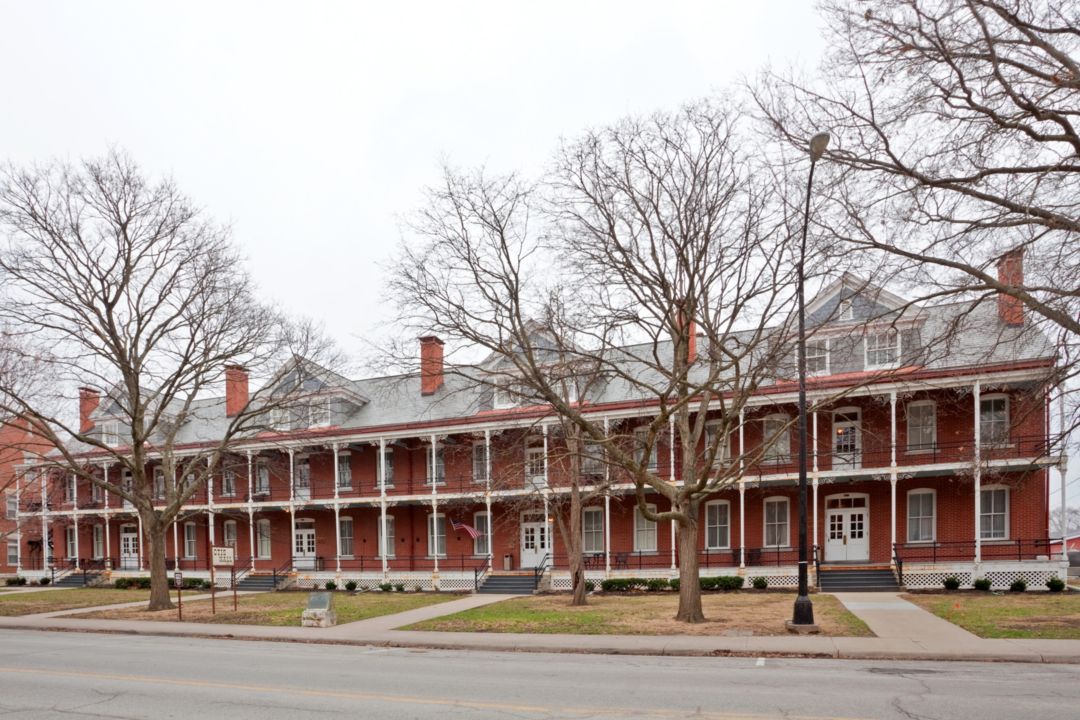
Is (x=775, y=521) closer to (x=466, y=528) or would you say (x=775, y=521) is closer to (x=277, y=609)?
(x=466, y=528)

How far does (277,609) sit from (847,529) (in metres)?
19.4

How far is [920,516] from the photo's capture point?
94.0 ft

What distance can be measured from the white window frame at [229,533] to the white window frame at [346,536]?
6.18 meters

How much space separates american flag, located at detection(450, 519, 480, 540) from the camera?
33375 mm

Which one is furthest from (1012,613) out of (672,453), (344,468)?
(344,468)

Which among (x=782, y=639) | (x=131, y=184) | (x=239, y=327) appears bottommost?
(x=782, y=639)

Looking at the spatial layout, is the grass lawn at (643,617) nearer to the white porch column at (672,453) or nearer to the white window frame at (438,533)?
the white porch column at (672,453)

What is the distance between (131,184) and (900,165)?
21.0 meters

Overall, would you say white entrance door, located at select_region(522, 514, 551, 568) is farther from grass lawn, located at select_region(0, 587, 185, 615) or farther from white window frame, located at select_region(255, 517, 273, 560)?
Result: grass lawn, located at select_region(0, 587, 185, 615)

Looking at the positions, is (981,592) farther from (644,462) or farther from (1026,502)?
(644,462)

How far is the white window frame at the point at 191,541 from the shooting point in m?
40.9

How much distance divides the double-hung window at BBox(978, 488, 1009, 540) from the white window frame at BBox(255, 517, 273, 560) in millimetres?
29936

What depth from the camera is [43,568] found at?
44156mm

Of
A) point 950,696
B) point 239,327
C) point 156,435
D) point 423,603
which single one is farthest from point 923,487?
point 156,435
